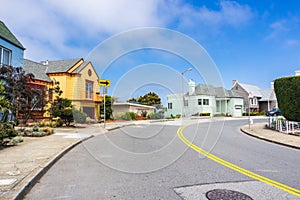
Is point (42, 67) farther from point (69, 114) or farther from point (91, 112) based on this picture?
point (69, 114)

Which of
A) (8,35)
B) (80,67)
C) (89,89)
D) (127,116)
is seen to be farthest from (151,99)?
(8,35)

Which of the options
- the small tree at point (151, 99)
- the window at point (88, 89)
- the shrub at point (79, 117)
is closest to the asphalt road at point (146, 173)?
the shrub at point (79, 117)

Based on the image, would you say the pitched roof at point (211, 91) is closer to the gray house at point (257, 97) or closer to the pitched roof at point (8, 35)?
the gray house at point (257, 97)

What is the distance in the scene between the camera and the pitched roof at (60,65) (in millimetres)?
25597

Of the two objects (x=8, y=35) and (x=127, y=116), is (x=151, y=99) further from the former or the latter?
(x=8, y=35)

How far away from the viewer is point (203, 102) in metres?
45.8

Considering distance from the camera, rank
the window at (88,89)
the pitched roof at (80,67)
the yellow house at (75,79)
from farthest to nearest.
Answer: the window at (88,89), the pitched roof at (80,67), the yellow house at (75,79)

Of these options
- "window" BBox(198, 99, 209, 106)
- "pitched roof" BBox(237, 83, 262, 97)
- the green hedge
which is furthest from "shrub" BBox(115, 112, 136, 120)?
"pitched roof" BBox(237, 83, 262, 97)

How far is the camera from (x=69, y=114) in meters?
17.9

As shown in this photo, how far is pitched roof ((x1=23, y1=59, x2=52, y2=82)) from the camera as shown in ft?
74.2

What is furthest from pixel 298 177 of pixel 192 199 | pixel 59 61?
pixel 59 61

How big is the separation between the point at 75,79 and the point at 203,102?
28.3 metres

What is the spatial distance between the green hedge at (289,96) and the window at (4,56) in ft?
65.6

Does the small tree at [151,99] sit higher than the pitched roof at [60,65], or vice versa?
the pitched roof at [60,65]
